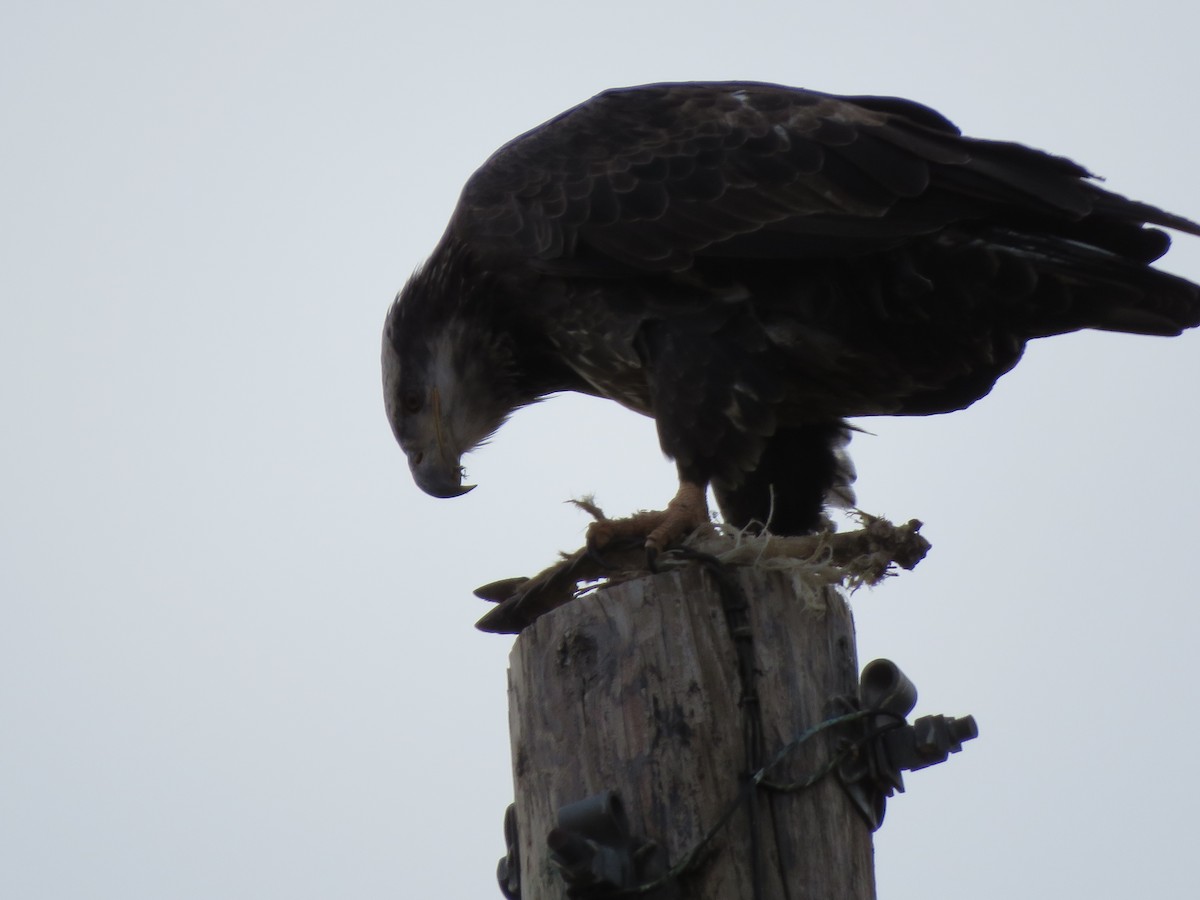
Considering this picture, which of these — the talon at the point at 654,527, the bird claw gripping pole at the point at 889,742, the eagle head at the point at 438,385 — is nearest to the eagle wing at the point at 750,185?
the eagle head at the point at 438,385

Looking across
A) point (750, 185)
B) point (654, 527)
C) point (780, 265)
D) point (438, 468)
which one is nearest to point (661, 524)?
point (654, 527)

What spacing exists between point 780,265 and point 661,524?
1.13 metres

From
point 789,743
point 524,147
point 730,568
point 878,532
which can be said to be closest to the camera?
point 789,743

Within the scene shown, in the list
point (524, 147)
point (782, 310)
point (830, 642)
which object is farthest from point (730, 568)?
point (524, 147)

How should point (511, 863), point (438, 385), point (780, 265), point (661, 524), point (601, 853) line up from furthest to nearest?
point (438, 385)
point (780, 265)
point (661, 524)
point (511, 863)
point (601, 853)

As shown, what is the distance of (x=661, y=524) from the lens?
14.4 ft

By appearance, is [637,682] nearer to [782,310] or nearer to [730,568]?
[730,568]

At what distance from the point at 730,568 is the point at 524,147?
8.22 ft

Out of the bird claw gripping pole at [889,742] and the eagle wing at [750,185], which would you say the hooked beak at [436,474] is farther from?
the bird claw gripping pole at [889,742]

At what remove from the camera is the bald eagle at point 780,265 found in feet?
15.7

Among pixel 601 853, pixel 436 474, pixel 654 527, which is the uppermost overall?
pixel 436 474

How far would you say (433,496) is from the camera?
5930 millimetres

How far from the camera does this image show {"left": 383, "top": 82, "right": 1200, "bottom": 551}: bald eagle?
477 cm

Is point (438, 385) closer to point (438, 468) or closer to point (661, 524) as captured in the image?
point (438, 468)
